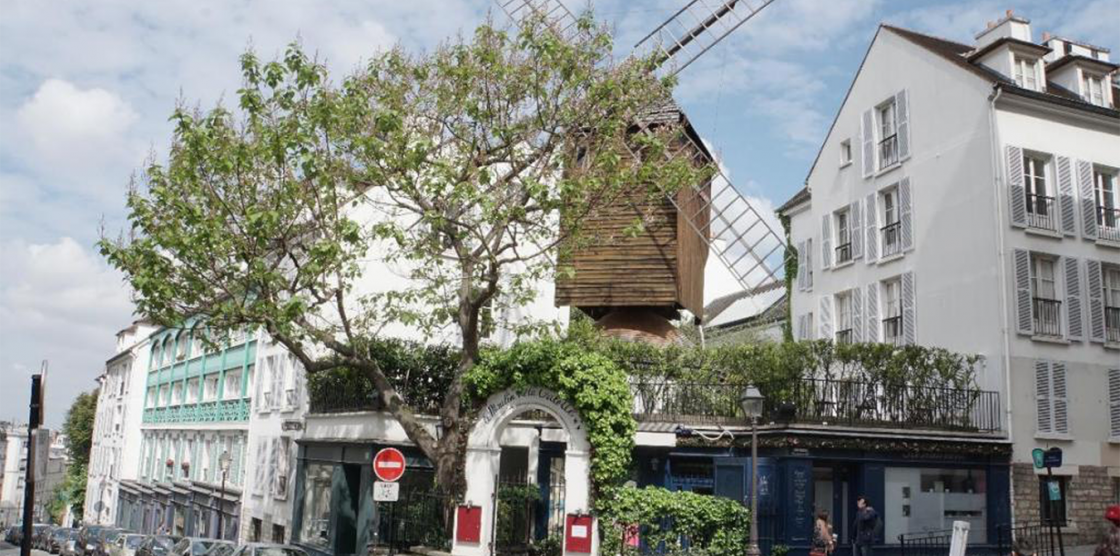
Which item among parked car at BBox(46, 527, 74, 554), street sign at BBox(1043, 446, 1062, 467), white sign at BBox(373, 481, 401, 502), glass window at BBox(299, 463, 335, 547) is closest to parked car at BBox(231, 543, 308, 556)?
white sign at BBox(373, 481, 401, 502)

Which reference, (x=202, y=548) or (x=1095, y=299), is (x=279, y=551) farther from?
(x=1095, y=299)

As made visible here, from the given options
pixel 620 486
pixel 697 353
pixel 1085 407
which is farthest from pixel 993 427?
pixel 620 486

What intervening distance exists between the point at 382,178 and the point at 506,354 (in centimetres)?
396

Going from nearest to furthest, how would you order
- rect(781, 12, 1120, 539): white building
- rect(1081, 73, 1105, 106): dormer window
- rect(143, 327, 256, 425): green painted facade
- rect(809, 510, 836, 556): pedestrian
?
rect(809, 510, 836, 556): pedestrian, rect(781, 12, 1120, 539): white building, rect(1081, 73, 1105, 106): dormer window, rect(143, 327, 256, 425): green painted facade

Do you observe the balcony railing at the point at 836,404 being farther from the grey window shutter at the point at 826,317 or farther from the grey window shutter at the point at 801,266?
the grey window shutter at the point at 801,266

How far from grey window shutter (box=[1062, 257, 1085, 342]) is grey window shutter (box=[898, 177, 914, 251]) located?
392 centimetres

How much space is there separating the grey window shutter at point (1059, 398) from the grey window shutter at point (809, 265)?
9.24 m

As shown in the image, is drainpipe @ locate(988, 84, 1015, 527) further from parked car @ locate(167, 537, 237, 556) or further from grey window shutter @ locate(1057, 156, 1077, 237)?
parked car @ locate(167, 537, 237, 556)

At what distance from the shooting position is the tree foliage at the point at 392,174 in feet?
59.0

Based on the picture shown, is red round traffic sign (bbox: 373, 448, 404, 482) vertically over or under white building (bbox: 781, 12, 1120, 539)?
under

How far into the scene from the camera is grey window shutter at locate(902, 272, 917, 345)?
1079 inches

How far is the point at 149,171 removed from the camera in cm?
1884

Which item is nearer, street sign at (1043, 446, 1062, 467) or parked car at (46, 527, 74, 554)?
street sign at (1043, 446, 1062, 467)

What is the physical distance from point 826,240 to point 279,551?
19.1 m
